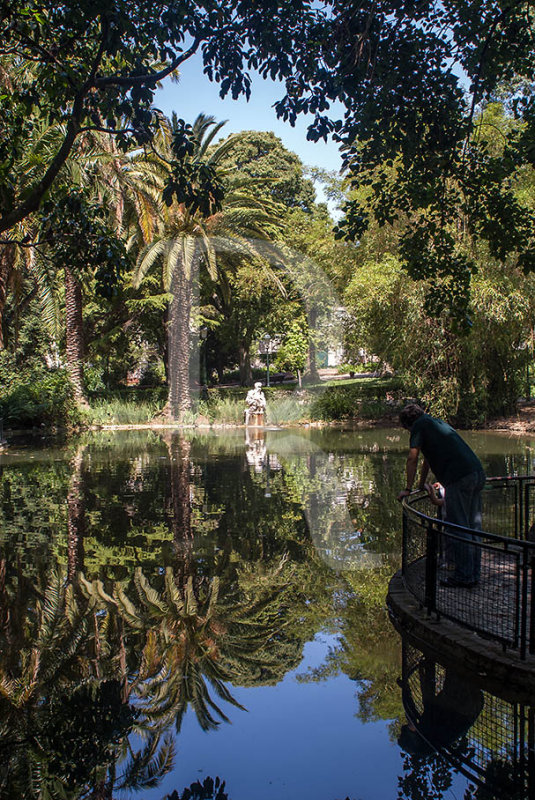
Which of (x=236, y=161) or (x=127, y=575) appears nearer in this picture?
(x=127, y=575)

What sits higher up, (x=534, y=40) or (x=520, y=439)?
(x=534, y=40)

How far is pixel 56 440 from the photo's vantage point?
2536cm

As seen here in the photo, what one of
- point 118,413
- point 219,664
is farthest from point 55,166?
point 118,413

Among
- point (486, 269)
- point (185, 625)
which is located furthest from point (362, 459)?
point (185, 625)

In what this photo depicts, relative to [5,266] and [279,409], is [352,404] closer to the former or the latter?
[279,409]

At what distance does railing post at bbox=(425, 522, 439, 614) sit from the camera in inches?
223

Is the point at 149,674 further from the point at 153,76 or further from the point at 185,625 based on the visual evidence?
the point at 153,76

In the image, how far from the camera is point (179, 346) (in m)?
30.5

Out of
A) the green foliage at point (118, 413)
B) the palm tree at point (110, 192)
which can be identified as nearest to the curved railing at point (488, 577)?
the palm tree at point (110, 192)

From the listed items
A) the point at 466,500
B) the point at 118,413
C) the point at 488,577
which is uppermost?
the point at 466,500

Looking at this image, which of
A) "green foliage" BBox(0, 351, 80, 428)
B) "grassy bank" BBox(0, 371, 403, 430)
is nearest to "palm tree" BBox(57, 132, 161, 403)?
"green foliage" BBox(0, 351, 80, 428)

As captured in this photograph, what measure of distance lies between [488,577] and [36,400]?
24.3m

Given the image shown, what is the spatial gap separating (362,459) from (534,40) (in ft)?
39.4

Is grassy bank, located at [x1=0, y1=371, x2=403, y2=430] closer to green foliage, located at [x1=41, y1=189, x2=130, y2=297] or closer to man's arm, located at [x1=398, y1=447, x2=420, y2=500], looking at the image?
green foliage, located at [x1=41, y1=189, x2=130, y2=297]
